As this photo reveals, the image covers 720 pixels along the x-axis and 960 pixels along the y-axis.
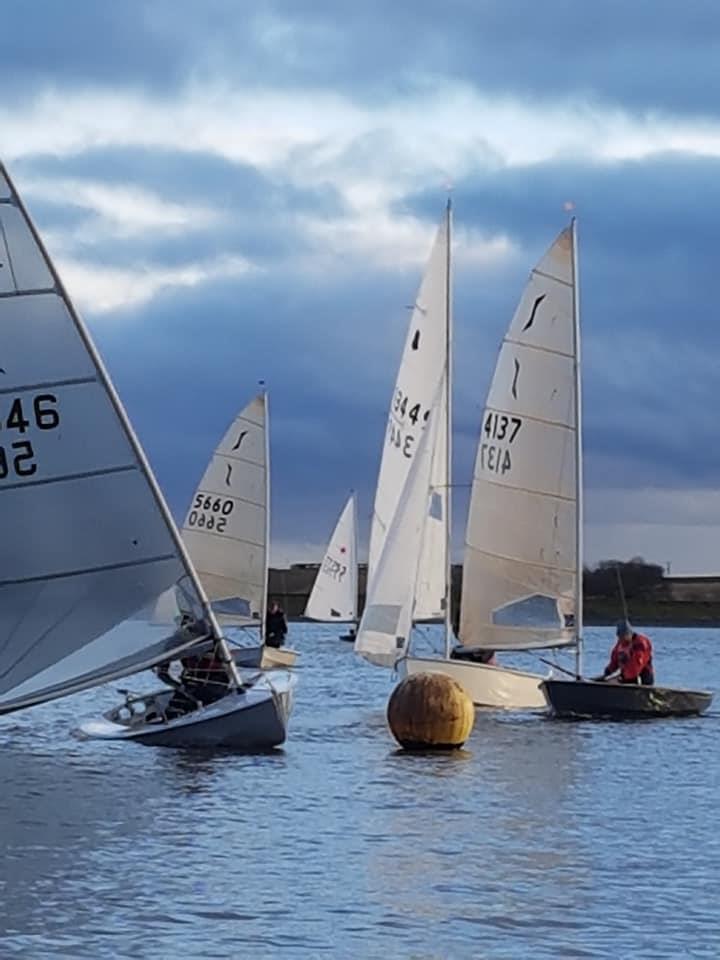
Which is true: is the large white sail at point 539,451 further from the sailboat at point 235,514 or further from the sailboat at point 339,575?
the sailboat at point 339,575

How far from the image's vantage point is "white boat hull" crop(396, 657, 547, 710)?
1318 inches

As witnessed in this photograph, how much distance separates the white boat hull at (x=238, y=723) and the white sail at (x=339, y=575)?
50.7 m

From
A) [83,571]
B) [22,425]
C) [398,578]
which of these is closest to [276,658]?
[398,578]

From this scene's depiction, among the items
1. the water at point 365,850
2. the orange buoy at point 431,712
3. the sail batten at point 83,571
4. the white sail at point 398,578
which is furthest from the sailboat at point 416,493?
the sail batten at point 83,571

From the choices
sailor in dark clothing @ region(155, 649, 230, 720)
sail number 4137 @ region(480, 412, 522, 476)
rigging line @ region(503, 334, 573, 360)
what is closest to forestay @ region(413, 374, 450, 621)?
sail number 4137 @ region(480, 412, 522, 476)

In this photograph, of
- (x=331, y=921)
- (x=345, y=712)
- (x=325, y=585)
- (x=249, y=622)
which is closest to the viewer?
(x=331, y=921)

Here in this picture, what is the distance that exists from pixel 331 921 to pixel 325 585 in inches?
2500

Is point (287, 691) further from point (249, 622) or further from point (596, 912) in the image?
point (249, 622)

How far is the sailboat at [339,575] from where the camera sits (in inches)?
3046

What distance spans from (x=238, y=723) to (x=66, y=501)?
602 cm

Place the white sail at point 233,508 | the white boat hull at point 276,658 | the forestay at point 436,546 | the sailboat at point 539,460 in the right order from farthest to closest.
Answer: the white sail at point 233,508
the white boat hull at point 276,658
the forestay at point 436,546
the sailboat at point 539,460

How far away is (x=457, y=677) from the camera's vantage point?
3350 cm

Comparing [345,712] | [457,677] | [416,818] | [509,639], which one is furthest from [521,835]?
[345,712]

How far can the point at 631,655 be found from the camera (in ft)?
105
